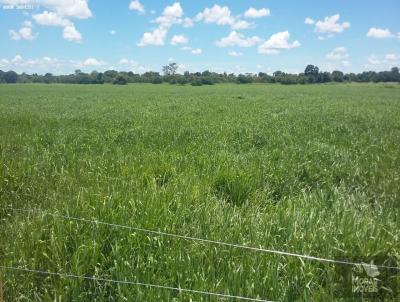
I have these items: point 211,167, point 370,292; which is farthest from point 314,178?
point 370,292

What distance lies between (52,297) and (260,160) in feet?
17.3

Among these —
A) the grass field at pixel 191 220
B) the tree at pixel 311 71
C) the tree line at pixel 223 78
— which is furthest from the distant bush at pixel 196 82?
the grass field at pixel 191 220

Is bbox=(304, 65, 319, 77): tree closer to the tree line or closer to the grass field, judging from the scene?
the tree line

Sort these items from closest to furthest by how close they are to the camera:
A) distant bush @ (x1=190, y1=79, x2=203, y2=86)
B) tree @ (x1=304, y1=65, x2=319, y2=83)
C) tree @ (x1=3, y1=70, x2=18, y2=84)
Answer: tree @ (x1=3, y1=70, x2=18, y2=84), distant bush @ (x1=190, y1=79, x2=203, y2=86), tree @ (x1=304, y1=65, x2=319, y2=83)

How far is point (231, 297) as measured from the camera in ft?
9.96

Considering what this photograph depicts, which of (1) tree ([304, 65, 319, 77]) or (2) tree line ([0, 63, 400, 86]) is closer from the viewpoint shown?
(2) tree line ([0, 63, 400, 86])

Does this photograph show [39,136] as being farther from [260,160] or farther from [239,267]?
[239,267]

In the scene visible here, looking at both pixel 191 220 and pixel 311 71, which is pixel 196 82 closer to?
pixel 311 71

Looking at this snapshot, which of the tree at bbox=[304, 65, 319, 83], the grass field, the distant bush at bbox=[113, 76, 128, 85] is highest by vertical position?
the tree at bbox=[304, 65, 319, 83]

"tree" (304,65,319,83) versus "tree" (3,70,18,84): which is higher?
"tree" (304,65,319,83)

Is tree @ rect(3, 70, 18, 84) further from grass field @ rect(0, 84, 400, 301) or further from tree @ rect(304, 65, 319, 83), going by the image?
grass field @ rect(0, 84, 400, 301)

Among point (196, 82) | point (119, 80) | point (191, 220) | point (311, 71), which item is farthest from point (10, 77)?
point (191, 220)

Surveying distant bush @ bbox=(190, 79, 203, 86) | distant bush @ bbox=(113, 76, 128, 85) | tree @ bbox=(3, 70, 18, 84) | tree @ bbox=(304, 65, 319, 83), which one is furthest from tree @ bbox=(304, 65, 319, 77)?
tree @ bbox=(3, 70, 18, 84)

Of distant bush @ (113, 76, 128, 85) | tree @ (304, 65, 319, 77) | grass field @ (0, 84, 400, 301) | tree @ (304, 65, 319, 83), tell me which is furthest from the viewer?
tree @ (304, 65, 319, 77)
